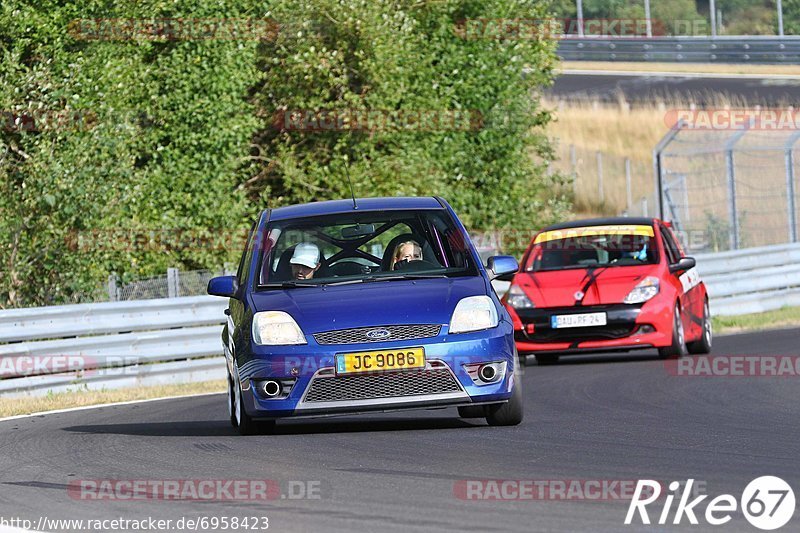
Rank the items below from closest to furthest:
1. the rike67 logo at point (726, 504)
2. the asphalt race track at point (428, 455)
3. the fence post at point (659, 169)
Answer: the rike67 logo at point (726, 504)
the asphalt race track at point (428, 455)
the fence post at point (659, 169)

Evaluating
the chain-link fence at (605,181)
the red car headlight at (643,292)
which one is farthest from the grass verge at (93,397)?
the chain-link fence at (605,181)

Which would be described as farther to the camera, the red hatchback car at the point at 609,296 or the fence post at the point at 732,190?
the fence post at the point at 732,190

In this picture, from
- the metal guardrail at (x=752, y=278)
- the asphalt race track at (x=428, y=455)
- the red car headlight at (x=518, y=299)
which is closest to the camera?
the asphalt race track at (x=428, y=455)

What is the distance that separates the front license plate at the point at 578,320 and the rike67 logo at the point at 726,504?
8944 millimetres

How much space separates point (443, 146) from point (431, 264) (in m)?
20.3

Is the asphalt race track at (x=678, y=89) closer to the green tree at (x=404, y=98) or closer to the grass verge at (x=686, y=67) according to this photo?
the grass verge at (x=686, y=67)

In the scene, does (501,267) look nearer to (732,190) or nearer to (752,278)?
(752,278)

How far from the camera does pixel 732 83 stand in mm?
53375

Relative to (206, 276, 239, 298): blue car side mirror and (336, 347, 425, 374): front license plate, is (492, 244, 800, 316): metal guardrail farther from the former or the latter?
(336, 347, 425, 374): front license plate

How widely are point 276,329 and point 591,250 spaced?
26.8 feet

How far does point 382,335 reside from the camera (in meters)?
9.45

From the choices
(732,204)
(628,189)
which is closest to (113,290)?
(732,204)

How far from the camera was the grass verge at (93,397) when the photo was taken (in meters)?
14.4

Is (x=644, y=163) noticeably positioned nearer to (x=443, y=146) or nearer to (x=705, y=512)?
(x=443, y=146)
